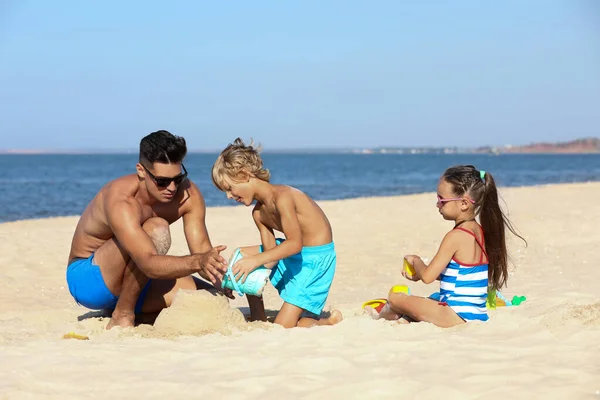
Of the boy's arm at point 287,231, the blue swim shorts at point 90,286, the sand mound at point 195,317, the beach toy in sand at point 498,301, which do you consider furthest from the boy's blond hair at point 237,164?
the beach toy in sand at point 498,301

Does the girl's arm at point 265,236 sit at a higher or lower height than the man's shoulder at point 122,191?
lower

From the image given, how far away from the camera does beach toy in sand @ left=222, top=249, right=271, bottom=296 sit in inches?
184

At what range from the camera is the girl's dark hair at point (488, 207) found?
4.77m

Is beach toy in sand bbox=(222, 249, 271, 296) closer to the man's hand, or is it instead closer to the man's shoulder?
the man's hand

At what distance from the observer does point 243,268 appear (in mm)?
4668

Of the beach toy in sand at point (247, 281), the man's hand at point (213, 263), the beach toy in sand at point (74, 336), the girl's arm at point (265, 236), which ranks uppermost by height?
the girl's arm at point (265, 236)

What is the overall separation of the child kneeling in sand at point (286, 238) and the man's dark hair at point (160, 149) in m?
0.30

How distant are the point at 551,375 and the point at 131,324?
2.79 m

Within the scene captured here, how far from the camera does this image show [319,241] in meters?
5.25

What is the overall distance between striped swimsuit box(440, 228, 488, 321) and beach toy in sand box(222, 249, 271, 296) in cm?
121

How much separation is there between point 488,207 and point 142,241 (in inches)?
90.7

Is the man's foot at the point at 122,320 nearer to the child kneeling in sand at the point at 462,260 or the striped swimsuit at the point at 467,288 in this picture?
the child kneeling in sand at the point at 462,260

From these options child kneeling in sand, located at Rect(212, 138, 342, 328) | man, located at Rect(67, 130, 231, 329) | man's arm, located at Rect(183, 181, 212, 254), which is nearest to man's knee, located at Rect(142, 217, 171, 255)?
man, located at Rect(67, 130, 231, 329)

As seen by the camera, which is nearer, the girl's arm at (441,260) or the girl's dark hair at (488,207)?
the girl's arm at (441,260)
